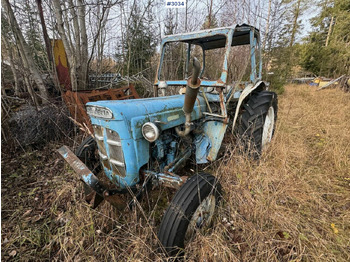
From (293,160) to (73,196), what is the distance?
2.94 metres

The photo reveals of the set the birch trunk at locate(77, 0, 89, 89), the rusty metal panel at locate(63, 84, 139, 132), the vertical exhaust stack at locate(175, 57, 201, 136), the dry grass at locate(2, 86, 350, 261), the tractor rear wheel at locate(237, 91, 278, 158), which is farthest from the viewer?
the birch trunk at locate(77, 0, 89, 89)

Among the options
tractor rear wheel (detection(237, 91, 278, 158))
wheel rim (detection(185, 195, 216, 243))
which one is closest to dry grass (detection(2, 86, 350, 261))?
wheel rim (detection(185, 195, 216, 243))

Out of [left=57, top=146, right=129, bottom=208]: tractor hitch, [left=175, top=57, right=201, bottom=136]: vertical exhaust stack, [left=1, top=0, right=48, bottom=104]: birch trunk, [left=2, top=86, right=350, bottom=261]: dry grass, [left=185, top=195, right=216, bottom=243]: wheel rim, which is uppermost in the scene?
[left=1, top=0, right=48, bottom=104]: birch trunk

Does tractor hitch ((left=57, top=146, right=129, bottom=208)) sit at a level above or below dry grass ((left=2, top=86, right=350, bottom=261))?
above

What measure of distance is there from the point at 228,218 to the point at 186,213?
644 millimetres

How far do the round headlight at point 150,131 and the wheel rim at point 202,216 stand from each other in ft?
2.14

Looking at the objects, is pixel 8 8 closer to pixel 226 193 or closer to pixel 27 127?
pixel 27 127

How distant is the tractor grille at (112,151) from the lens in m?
1.46

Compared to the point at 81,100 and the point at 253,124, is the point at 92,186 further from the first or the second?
the point at 81,100

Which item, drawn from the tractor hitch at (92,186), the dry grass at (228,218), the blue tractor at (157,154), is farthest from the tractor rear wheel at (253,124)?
the tractor hitch at (92,186)

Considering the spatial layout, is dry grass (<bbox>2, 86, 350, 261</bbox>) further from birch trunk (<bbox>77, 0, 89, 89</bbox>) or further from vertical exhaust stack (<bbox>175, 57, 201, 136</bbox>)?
birch trunk (<bbox>77, 0, 89, 89</bbox>)

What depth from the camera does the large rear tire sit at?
50.8 inches

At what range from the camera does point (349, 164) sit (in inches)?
99.1

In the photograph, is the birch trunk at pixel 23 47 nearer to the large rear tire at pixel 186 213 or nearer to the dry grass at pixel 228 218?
→ the dry grass at pixel 228 218
